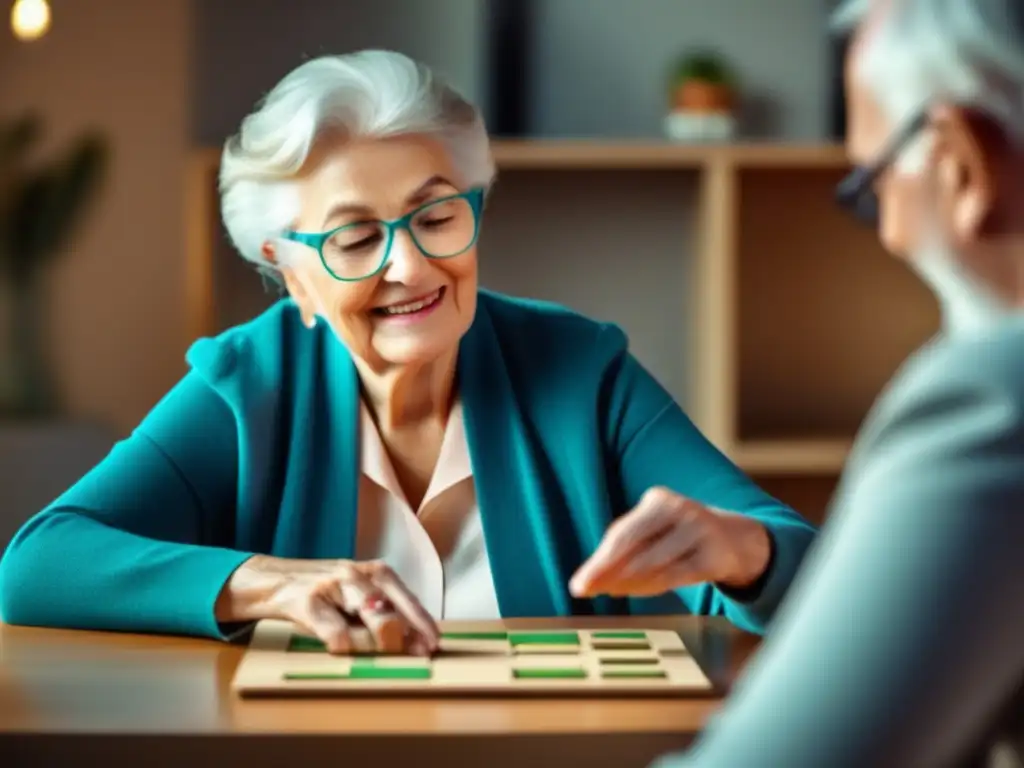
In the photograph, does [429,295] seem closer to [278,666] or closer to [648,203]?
[278,666]

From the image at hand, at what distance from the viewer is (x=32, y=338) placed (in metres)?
2.90

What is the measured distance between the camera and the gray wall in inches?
115

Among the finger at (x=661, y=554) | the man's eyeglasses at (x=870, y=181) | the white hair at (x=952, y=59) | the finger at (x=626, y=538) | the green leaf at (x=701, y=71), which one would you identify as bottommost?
the finger at (x=661, y=554)

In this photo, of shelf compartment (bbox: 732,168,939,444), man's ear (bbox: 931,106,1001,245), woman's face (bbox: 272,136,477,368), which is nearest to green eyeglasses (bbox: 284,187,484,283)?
woman's face (bbox: 272,136,477,368)

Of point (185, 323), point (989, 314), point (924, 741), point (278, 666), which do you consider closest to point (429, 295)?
point (278, 666)

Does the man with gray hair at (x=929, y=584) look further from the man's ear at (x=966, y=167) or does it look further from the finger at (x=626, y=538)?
the finger at (x=626, y=538)

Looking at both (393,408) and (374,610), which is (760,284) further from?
(374,610)

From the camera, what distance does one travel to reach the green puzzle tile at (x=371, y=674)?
112 cm

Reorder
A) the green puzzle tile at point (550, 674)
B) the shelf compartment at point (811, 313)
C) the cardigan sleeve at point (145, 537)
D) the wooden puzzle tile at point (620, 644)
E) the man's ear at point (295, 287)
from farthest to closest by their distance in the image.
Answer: the shelf compartment at point (811, 313), the man's ear at point (295, 287), the cardigan sleeve at point (145, 537), the wooden puzzle tile at point (620, 644), the green puzzle tile at point (550, 674)

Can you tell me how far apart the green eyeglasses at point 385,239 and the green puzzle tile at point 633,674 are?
0.61 metres

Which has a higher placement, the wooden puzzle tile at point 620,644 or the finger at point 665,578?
the finger at point 665,578

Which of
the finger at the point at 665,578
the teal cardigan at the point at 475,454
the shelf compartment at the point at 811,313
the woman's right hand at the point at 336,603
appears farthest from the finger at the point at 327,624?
the shelf compartment at the point at 811,313

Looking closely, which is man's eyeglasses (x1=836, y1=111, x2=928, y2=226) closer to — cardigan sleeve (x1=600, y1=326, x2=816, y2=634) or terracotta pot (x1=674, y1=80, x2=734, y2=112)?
cardigan sleeve (x1=600, y1=326, x2=816, y2=634)

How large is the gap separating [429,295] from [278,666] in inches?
22.4
